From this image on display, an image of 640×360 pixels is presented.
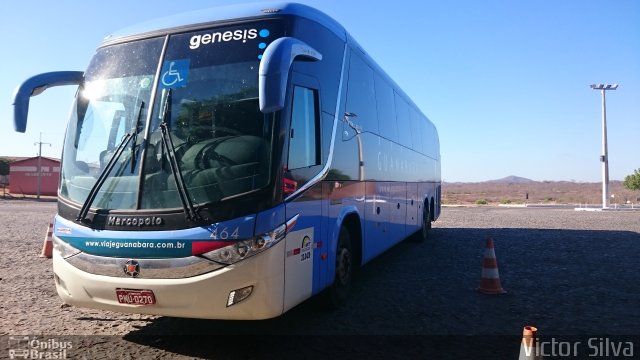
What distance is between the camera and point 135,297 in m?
4.38

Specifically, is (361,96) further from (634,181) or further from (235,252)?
(634,181)

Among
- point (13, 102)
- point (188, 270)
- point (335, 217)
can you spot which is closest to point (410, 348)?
point (335, 217)

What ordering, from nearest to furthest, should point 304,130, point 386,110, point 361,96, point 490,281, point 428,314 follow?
point 304,130
point 428,314
point 490,281
point 361,96
point 386,110

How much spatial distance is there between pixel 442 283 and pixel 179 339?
4.37 metres

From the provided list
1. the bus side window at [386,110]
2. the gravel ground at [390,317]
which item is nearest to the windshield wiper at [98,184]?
the gravel ground at [390,317]

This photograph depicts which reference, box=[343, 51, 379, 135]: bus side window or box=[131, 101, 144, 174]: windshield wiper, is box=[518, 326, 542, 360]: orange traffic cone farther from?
box=[343, 51, 379, 135]: bus side window

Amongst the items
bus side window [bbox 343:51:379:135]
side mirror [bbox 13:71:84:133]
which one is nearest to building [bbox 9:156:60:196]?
bus side window [bbox 343:51:379:135]

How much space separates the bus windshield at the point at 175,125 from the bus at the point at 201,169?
11mm

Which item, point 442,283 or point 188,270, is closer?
point 188,270

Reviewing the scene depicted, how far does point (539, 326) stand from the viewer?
18.3 ft

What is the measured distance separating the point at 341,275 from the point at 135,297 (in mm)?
2732

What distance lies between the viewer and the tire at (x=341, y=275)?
607cm

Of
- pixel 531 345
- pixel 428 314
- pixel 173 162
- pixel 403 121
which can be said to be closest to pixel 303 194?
pixel 173 162

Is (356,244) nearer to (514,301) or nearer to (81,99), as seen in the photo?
(514,301)
